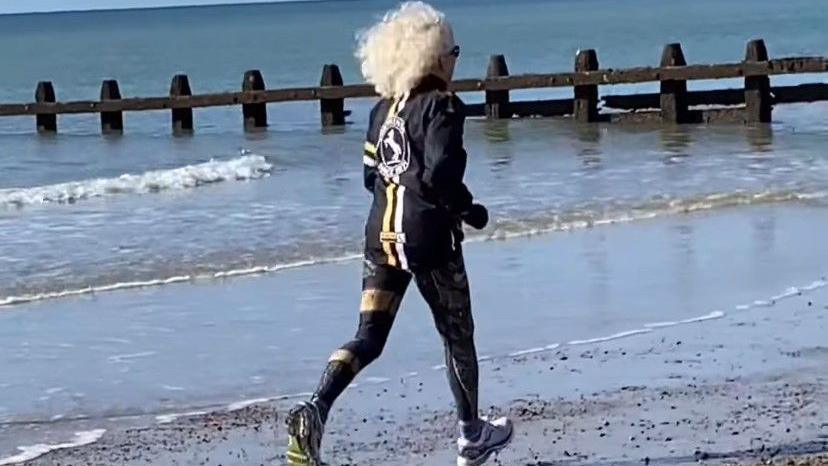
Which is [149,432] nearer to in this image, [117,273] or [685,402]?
[685,402]

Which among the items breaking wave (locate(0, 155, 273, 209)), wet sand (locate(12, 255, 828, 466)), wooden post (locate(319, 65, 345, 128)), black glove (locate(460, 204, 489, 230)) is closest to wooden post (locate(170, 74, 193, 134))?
wooden post (locate(319, 65, 345, 128))

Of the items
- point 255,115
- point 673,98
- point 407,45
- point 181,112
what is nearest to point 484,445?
point 407,45

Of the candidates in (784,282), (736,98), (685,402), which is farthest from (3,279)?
(736,98)

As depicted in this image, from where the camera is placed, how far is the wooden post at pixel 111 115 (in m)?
29.0

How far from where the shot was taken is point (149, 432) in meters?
7.33

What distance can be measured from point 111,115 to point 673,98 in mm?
9765

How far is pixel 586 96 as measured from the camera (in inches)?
1005

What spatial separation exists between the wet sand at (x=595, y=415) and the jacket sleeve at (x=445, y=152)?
3.65 feet

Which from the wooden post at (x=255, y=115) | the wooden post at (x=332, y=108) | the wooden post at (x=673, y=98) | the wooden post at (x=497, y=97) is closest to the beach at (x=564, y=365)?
the wooden post at (x=673, y=98)

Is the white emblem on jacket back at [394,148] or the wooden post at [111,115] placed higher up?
the white emblem on jacket back at [394,148]

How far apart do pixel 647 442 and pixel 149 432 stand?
2.02 metres

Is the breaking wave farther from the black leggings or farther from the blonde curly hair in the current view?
the blonde curly hair

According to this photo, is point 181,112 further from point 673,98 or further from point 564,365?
point 564,365

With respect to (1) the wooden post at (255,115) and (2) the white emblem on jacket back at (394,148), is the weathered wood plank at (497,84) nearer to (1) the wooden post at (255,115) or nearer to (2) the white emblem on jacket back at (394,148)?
(1) the wooden post at (255,115)
